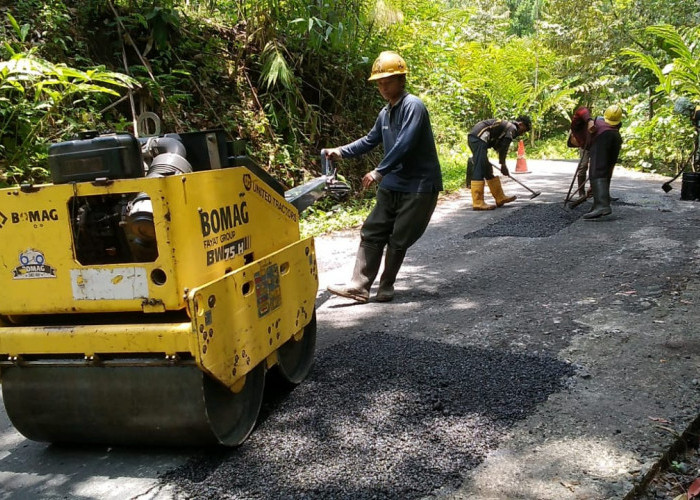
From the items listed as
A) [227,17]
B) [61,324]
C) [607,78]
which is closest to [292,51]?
[227,17]

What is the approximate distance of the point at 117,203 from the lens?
2.80m

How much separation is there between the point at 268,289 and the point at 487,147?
7337mm

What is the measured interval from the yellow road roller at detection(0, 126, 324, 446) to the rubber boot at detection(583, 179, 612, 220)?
645 cm

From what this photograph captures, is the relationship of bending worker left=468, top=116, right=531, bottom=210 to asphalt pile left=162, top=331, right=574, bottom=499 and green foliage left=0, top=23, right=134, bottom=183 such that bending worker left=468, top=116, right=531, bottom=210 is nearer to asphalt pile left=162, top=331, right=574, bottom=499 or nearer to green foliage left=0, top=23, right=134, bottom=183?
green foliage left=0, top=23, right=134, bottom=183

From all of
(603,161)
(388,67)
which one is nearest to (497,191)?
(603,161)

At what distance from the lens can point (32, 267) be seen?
271 cm

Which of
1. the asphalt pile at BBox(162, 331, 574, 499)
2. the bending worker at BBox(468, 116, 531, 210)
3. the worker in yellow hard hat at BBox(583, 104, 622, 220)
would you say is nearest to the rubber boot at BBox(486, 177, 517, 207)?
the bending worker at BBox(468, 116, 531, 210)

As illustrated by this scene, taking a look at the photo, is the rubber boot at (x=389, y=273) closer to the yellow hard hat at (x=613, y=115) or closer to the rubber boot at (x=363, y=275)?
the rubber boot at (x=363, y=275)

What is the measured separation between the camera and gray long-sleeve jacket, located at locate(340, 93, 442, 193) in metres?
4.84

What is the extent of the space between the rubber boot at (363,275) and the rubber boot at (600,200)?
420cm

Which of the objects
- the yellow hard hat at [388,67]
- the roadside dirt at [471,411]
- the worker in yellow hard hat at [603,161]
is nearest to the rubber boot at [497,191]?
the worker in yellow hard hat at [603,161]

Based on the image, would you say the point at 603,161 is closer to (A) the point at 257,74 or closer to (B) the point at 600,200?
(B) the point at 600,200

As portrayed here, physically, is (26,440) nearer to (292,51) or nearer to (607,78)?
(292,51)

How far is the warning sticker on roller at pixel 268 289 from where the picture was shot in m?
3.04
